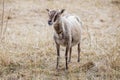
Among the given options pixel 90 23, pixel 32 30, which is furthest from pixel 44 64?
pixel 90 23

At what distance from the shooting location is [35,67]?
6883 mm

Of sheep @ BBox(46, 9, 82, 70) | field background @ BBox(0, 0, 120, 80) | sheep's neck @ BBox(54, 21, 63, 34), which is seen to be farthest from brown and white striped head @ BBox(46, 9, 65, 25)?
field background @ BBox(0, 0, 120, 80)

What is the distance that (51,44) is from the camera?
8656 millimetres

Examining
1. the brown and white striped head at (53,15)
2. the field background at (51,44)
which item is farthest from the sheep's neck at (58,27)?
the field background at (51,44)

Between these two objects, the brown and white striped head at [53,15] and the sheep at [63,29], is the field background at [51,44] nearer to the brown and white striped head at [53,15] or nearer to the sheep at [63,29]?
the sheep at [63,29]

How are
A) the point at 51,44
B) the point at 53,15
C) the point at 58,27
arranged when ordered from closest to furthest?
the point at 53,15 < the point at 58,27 < the point at 51,44

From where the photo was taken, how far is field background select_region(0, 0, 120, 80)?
6699 mm

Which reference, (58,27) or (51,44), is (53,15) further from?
(51,44)

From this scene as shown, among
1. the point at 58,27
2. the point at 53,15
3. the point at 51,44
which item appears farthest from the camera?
the point at 51,44

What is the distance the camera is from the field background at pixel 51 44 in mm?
6699

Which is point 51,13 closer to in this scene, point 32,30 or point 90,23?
point 32,30

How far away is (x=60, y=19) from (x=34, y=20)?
492 cm

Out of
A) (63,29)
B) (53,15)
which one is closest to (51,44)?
(63,29)

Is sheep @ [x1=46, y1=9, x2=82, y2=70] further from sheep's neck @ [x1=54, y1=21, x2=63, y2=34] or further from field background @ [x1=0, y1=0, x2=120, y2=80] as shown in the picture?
field background @ [x1=0, y1=0, x2=120, y2=80]
